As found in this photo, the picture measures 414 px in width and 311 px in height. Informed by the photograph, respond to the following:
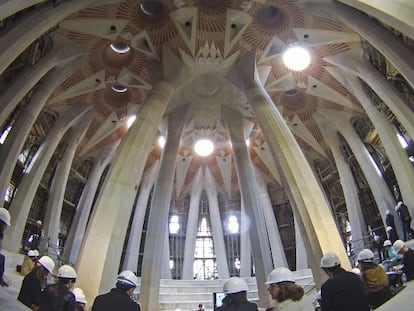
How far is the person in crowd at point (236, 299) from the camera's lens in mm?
2947

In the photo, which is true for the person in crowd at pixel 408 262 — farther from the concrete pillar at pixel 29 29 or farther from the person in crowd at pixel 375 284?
the concrete pillar at pixel 29 29

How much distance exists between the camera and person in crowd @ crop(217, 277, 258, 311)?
2.95 meters

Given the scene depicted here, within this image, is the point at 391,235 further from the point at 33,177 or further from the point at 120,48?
the point at 33,177

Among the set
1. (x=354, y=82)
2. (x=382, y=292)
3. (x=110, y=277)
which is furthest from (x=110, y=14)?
(x=382, y=292)

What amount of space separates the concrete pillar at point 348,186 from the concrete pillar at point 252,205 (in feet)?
14.3

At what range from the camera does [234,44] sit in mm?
15227

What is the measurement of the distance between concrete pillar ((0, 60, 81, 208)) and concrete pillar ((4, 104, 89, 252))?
1.79 meters

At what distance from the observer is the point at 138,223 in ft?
68.0

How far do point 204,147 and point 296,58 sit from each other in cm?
824

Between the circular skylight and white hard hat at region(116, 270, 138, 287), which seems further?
the circular skylight

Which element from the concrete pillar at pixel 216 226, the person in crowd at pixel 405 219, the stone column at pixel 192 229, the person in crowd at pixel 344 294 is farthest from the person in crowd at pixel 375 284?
the stone column at pixel 192 229

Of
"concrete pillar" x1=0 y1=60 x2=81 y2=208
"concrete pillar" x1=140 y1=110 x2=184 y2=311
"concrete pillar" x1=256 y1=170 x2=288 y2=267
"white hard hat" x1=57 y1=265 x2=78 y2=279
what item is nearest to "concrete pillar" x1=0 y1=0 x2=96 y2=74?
"concrete pillar" x1=0 y1=60 x2=81 y2=208

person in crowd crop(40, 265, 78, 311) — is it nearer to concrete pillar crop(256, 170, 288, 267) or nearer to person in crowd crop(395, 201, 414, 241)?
person in crowd crop(395, 201, 414, 241)

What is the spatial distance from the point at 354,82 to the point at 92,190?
46.5ft
